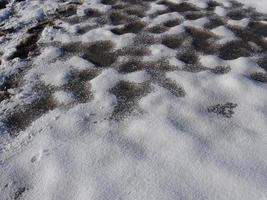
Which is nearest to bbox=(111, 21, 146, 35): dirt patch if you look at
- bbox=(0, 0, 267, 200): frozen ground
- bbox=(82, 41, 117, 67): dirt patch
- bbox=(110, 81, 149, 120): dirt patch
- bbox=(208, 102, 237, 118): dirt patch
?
bbox=(0, 0, 267, 200): frozen ground

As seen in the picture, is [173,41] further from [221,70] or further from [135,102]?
[135,102]

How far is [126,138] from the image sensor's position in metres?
1.77

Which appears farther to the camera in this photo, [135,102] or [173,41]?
[173,41]

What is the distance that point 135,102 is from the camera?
6.52 ft

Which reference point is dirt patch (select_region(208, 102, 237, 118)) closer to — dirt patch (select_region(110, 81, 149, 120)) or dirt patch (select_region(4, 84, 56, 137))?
dirt patch (select_region(110, 81, 149, 120))

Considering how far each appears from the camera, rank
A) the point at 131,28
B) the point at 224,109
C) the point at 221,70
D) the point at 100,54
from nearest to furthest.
Answer: the point at 224,109, the point at 221,70, the point at 100,54, the point at 131,28

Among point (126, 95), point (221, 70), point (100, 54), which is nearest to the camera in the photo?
point (126, 95)

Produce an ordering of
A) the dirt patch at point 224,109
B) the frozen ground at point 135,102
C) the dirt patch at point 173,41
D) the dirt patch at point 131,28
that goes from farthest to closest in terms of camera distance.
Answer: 1. the dirt patch at point 131,28
2. the dirt patch at point 173,41
3. the dirt patch at point 224,109
4. the frozen ground at point 135,102

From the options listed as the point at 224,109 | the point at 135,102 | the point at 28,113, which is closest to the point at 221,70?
the point at 224,109

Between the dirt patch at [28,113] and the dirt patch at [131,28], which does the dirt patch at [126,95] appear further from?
the dirt patch at [131,28]

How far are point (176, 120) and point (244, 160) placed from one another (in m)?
0.37

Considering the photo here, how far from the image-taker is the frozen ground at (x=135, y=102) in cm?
158

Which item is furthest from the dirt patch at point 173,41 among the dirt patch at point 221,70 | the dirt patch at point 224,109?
the dirt patch at point 224,109

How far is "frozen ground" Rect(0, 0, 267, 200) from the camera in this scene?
158cm
